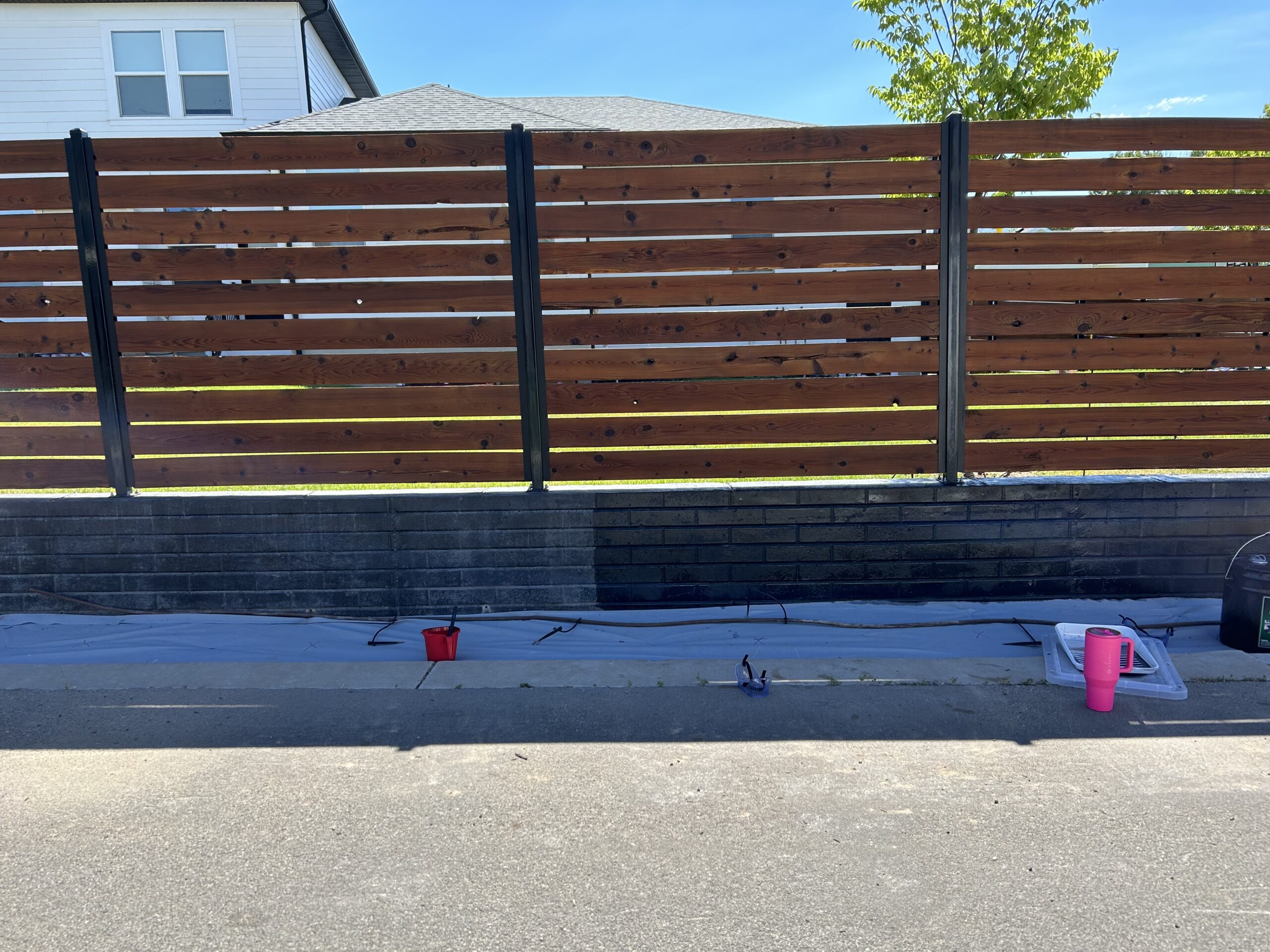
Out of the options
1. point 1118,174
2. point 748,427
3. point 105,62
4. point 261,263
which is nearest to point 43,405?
point 261,263

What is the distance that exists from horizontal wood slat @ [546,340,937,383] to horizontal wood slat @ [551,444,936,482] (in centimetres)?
43

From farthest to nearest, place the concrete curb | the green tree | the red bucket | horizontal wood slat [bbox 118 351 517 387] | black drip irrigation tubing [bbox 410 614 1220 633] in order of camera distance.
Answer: the green tree
horizontal wood slat [bbox 118 351 517 387]
black drip irrigation tubing [bbox 410 614 1220 633]
the red bucket
the concrete curb

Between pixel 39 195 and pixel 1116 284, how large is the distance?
19.4 ft

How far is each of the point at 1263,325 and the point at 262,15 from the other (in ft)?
53.2

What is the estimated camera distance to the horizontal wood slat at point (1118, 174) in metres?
4.62

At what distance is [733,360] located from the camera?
476 cm

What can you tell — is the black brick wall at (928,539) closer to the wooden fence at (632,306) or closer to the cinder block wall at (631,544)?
the cinder block wall at (631,544)

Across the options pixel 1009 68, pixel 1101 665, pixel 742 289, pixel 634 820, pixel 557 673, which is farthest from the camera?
pixel 1009 68

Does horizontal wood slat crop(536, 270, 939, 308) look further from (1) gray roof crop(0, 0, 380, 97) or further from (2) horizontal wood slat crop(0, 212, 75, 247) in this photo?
(1) gray roof crop(0, 0, 380, 97)

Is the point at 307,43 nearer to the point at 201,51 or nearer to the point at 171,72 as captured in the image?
the point at 201,51

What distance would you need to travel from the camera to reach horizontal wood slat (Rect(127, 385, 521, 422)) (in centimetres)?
479

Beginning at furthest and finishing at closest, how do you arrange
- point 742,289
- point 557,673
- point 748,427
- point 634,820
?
1. point 748,427
2. point 742,289
3. point 557,673
4. point 634,820

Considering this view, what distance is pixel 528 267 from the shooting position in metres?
4.70

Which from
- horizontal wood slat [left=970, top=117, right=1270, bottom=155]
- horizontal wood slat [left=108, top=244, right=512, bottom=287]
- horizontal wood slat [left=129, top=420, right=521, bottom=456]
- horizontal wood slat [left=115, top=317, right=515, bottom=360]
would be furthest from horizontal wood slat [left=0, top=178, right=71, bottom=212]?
horizontal wood slat [left=970, top=117, right=1270, bottom=155]
